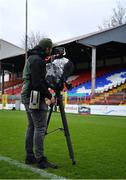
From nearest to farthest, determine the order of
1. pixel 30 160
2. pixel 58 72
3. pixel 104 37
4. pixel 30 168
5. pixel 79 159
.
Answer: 1. pixel 30 168
2. pixel 58 72
3. pixel 30 160
4. pixel 79 159
5. pixel 104 37

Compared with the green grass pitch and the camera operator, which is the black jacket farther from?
the green grass pitch

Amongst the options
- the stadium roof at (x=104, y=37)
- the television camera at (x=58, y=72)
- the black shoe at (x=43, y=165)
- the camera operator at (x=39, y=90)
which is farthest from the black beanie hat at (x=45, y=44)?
the stadium roof at (x=104, y=37)

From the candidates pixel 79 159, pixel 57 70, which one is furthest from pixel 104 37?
pixel 57 70

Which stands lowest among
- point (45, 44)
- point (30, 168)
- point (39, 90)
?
point (30, 168)

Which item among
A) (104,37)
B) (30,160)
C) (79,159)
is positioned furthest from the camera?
(104,37)

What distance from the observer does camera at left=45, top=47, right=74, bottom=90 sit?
21.8ft

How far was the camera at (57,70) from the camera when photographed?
664cm

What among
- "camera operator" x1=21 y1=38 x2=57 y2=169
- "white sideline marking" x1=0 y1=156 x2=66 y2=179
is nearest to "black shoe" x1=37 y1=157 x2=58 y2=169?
"camera operator" x1=21 y1=38 x2=57 y2=169

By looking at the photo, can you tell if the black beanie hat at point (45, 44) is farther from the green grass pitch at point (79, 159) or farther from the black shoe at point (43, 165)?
the green grass pitch at point (79, 159)

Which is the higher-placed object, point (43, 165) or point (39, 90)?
point (39, 90)

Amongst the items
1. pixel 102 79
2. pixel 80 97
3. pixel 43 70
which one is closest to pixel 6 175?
pixel 43 70

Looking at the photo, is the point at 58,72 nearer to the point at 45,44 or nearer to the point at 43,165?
the point at 45,44

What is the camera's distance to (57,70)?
6.69m

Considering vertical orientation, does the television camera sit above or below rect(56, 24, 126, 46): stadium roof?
below
